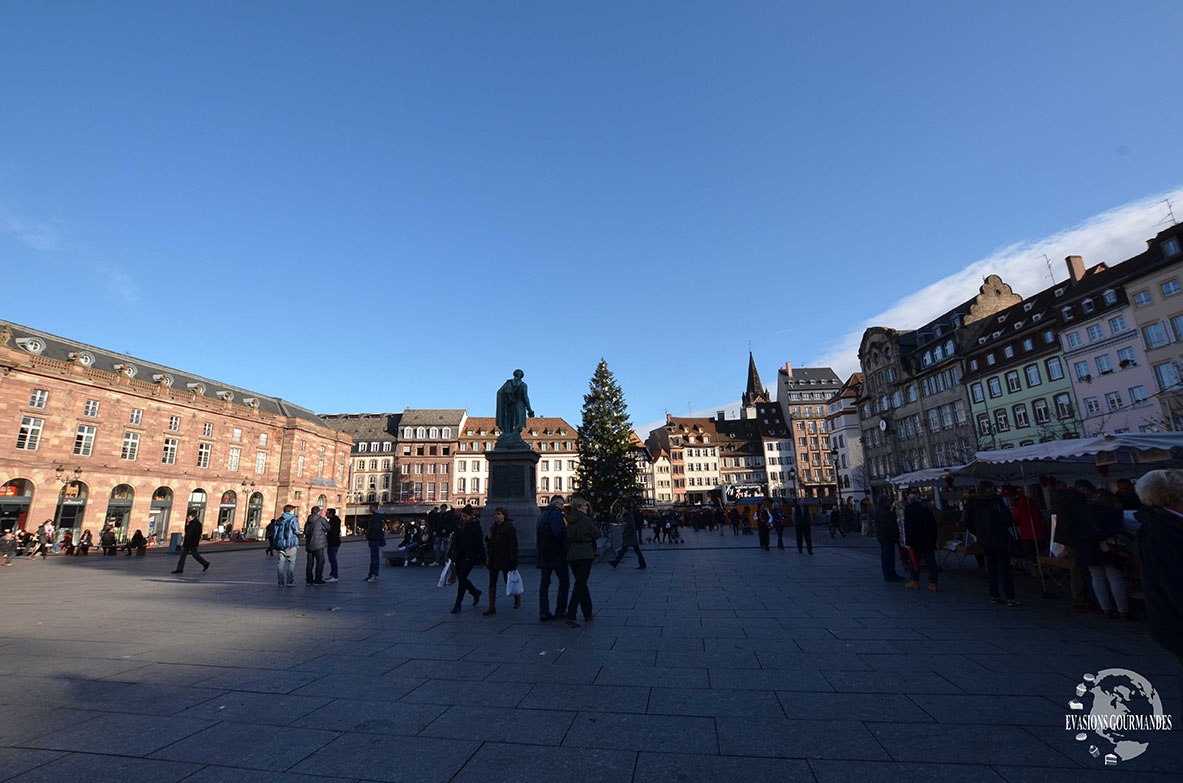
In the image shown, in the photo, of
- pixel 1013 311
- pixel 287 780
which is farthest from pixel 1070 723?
pixel 1013 311

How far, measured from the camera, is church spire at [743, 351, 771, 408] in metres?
109

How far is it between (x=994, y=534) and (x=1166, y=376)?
3550 centimetres

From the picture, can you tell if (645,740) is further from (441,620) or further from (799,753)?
(441,620)

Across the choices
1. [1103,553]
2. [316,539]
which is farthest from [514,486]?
[1103,553]

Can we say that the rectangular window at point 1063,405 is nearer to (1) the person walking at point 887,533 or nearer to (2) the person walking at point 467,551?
(1) the person walking at point 887,533

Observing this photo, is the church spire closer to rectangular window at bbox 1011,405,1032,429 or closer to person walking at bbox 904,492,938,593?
rectangular window at bbox 1011,405,1032,429

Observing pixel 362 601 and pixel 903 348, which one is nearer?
pixel 362 601

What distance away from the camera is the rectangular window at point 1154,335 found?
32.0 meters

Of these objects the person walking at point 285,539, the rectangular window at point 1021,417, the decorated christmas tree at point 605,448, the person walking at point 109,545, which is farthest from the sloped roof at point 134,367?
the rectangular window at point 1021,417

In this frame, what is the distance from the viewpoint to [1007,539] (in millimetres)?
8750

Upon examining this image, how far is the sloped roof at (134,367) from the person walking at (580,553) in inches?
1714

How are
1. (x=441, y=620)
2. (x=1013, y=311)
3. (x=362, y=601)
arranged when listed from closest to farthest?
(x=441, y=620), (x=362, y=601), (x=1013, y=311)

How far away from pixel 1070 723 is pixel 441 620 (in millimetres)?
7344

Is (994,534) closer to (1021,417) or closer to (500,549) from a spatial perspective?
(500,549)
